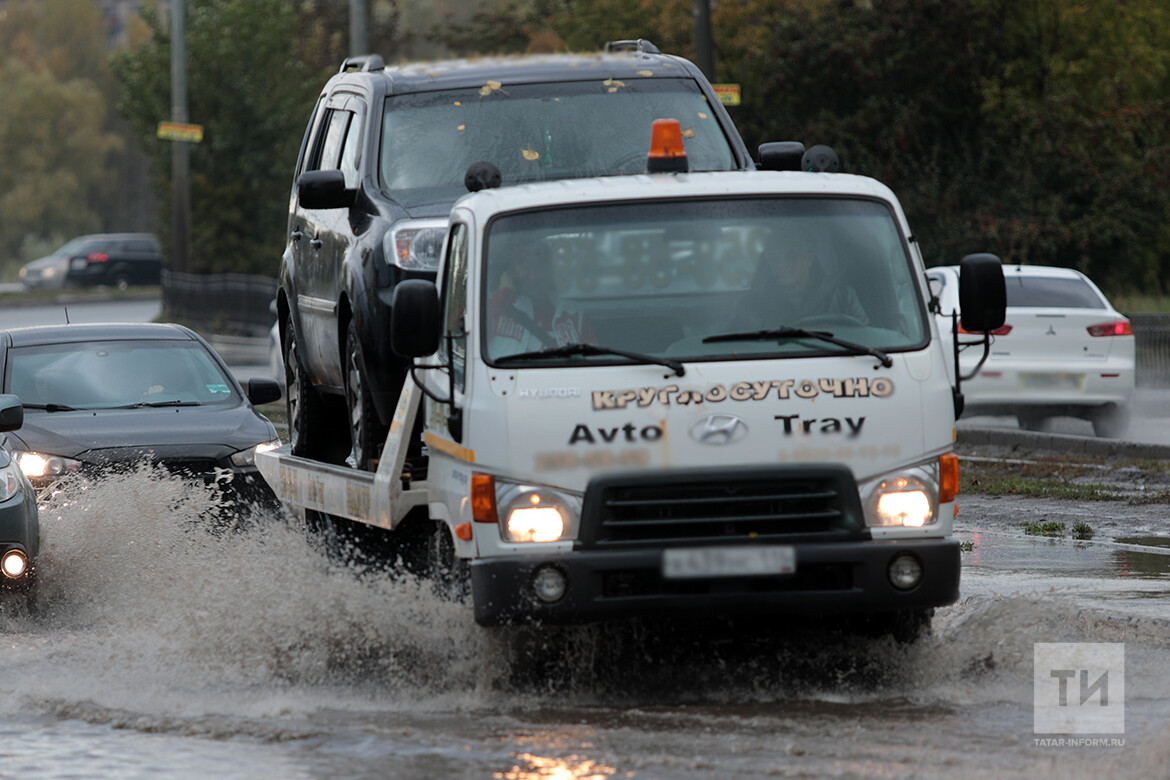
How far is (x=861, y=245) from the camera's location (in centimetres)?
789

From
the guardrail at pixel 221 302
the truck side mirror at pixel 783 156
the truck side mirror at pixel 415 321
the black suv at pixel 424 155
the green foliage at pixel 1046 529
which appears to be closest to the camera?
the truck side mirror at pixel 415 321


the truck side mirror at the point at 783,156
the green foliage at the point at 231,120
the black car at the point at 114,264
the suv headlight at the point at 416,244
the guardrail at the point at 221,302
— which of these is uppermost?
the truck side mirror at the point at 783,156

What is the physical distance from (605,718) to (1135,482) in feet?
29.0

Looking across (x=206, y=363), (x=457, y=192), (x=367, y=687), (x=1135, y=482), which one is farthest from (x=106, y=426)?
(x=1135, y=482)

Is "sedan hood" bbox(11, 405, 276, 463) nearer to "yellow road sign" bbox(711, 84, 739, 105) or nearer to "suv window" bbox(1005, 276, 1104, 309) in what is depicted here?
"suv window" bbox(1005, 276, 1104, 309)

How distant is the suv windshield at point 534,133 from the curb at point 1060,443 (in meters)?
7.56

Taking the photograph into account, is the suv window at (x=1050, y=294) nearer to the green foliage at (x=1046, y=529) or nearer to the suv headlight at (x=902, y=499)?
the green foliage at (x=1046, y=529)

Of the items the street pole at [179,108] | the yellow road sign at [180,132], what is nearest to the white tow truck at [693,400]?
the yellow road sign at [180,132]

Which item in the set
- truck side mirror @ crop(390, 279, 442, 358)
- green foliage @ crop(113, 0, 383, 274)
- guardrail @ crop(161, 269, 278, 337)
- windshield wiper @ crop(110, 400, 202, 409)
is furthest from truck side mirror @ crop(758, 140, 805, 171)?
green foliage @ crop(113, 0, 383, 274)

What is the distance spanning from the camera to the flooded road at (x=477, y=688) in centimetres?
649

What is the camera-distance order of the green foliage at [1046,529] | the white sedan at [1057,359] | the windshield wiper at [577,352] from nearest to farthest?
the windshield wiper at [577,352]
the green foliage at [1046,529]
the white sedan at [1057,359]

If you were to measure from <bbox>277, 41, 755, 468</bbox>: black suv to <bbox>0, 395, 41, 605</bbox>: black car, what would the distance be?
1.58 metres

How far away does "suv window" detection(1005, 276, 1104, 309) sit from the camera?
722 inches

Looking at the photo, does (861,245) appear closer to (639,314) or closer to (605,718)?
(639,314)
